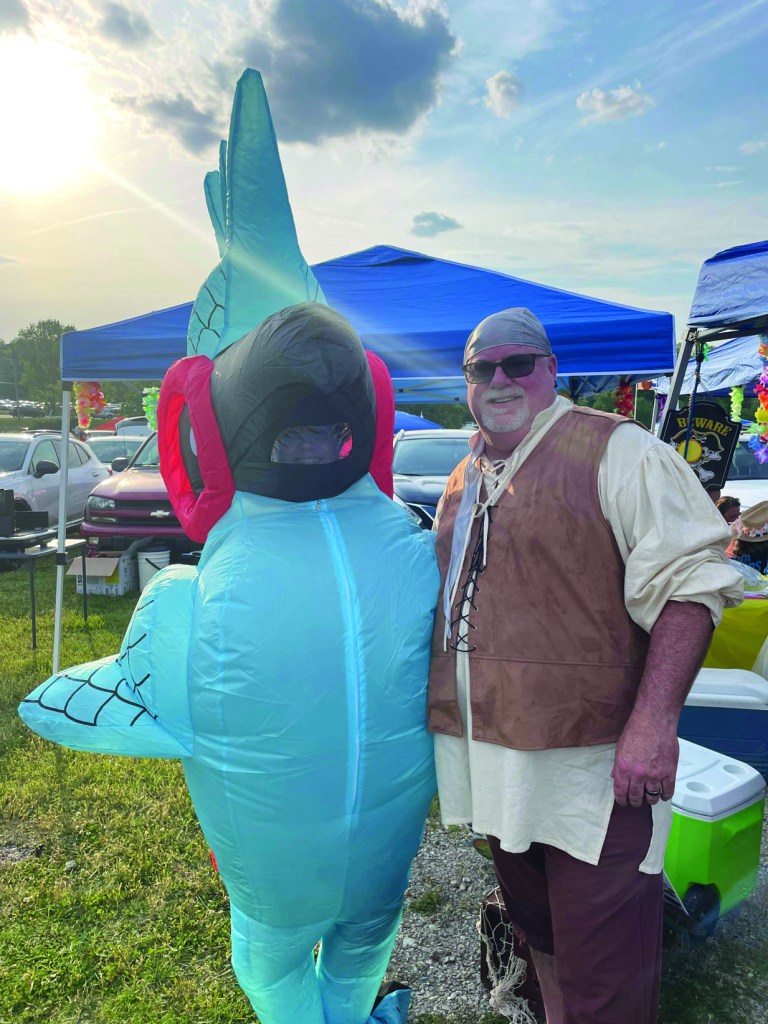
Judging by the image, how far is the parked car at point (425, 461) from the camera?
6.45 m

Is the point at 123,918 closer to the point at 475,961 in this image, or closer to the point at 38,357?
the point at 475,961

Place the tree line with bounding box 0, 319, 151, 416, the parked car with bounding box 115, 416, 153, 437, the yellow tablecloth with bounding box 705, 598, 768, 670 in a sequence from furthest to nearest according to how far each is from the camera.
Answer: the tree line with bounding box 0, 319, 151, 416
the parked car with bounding box 115, 416, 153, 437
the yellow tablecloth with bounding box 705, 598, 768, 670

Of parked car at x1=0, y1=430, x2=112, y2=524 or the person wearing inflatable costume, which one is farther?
parked car at x1=0, y1=430, x2=112, y2=524

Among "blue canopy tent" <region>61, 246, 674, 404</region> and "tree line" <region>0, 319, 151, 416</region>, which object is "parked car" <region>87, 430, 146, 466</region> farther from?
"tree line" <region>0, 319, 151, 416</region>

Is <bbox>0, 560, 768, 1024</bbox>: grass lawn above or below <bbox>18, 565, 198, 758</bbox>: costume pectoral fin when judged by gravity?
below

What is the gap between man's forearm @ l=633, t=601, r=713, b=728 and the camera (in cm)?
143

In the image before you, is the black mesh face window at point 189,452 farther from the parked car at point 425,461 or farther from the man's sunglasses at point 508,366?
the parked car at point 425,461

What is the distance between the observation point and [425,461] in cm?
751

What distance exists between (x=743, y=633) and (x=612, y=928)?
2835mm

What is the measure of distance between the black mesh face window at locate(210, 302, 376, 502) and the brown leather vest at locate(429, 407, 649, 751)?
0.42 m

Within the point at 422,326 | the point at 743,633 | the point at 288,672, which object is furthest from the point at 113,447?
the point at 288,672

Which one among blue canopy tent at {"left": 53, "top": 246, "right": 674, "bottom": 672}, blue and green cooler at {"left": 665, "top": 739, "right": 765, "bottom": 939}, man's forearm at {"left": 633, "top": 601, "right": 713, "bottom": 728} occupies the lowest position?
blue and green cooler at {"left": 665, "top": 739, "right": 765, "bottom": 939}

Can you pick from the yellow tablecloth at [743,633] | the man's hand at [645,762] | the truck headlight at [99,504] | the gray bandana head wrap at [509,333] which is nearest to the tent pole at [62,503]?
the truck headlight at [99,504]

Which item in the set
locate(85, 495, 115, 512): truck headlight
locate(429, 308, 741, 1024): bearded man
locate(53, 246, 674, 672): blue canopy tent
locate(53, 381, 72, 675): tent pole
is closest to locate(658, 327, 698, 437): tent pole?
locate(53, 246, 674, 672): blue canopy tent
